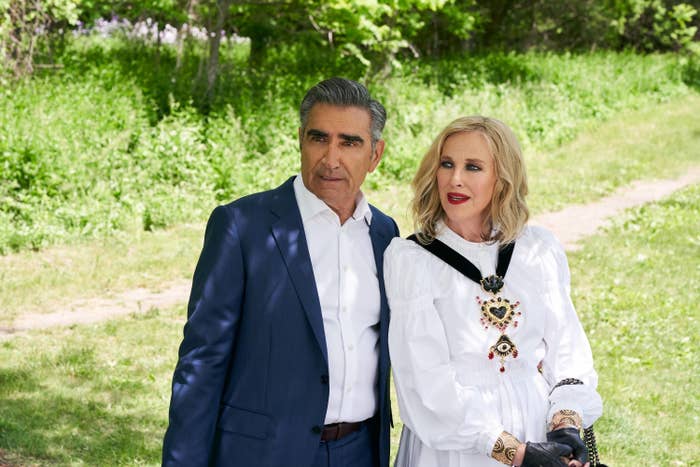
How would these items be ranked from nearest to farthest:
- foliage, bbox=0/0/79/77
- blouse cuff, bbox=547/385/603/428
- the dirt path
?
blouse cuff, bbox=547/385/603/428 < the dirt path < foliage, bbox=0/0/79/77

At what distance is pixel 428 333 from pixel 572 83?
19.1 meters

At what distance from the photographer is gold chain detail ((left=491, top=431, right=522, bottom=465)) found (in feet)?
9.23

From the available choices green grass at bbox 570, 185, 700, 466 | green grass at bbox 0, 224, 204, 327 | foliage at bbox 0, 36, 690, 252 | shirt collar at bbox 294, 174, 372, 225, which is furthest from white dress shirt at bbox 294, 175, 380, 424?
foliage at bbox 0, 36, 690, 252

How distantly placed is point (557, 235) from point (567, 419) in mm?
9336

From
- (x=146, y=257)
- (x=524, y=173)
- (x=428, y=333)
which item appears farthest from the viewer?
(x=146, y=257)

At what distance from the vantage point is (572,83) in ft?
68.4

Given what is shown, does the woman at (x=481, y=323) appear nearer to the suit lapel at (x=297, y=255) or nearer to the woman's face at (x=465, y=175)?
the woman's face at (x=465, y=175)

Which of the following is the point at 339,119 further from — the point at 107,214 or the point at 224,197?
the point at 224,197

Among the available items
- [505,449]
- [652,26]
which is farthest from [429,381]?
[652,26]

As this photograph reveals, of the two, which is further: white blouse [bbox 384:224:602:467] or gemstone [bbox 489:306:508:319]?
gemstone [bbox 489:306:508:319]

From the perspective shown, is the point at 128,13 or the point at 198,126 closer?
the point at 198,126

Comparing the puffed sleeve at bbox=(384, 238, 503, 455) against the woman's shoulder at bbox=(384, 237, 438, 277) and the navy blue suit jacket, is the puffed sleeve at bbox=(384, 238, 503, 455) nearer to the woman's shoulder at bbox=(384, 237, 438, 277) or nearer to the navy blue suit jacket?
the woman's shoulder at bbox=(384, 237, 438, 277)

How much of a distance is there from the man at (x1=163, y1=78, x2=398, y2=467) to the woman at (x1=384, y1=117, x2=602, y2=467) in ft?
0.47

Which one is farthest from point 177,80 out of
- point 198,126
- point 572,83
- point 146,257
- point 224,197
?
point 572,83
